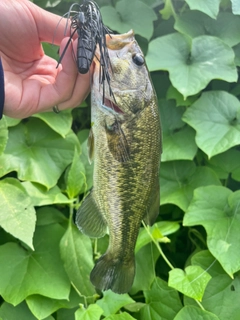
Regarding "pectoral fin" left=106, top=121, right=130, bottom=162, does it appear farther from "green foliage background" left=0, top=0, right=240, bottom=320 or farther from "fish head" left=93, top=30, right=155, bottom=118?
"green foliage background" left=0, top=0, right=240, bottom=320

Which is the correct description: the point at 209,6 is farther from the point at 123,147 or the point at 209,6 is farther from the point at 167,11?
the point at 123,147

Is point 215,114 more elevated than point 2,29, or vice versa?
point 2,29

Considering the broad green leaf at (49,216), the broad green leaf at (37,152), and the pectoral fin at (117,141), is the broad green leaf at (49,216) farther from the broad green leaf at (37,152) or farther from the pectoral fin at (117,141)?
the pectoral fin at (117,141)

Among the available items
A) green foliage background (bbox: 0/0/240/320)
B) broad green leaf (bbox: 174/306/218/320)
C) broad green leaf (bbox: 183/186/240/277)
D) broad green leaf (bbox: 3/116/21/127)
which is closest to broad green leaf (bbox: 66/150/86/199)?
green foliage background (bbox: 0/0/240/320)

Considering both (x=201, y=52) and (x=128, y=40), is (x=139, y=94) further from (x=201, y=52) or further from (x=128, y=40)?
(x=201, y=52)

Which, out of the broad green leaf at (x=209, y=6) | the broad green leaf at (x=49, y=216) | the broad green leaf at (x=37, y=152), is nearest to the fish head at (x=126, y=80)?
the broad green leaf at (x=37, y=152)

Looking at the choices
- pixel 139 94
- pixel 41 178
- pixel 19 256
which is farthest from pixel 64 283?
pixel 139 94

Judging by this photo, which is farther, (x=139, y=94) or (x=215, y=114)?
(x=215, y=114)

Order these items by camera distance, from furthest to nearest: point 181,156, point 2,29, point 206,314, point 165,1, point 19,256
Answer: point 165,1
point 181,156
point 19,256
point 206,314
point 2,29

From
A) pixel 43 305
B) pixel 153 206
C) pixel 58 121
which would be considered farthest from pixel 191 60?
pixel 43 305
